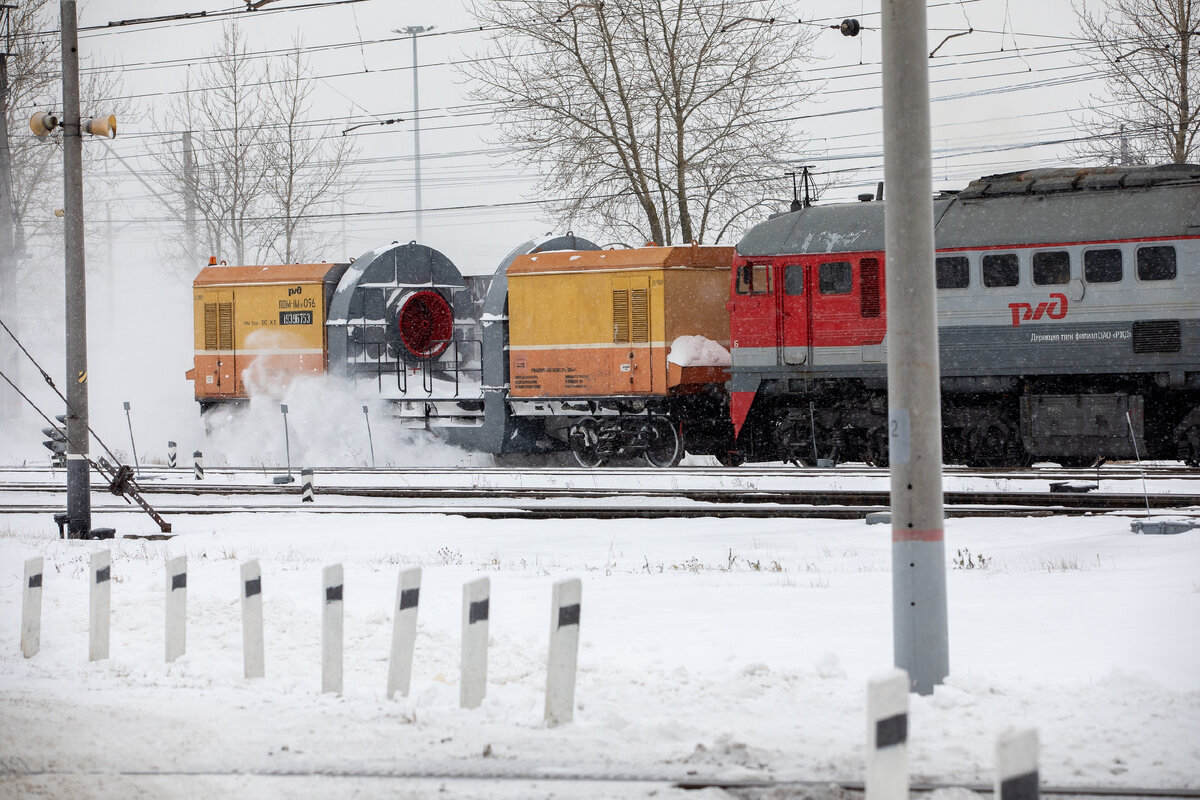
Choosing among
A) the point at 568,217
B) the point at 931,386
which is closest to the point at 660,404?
the point at 568,217

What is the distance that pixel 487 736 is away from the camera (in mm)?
6473

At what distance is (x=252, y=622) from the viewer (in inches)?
313

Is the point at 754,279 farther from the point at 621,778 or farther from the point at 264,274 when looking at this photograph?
the point at 621,778

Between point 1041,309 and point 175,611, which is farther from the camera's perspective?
point 1041,309

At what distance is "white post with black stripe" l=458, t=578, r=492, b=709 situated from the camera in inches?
275

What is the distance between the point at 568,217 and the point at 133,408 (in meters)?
14.9

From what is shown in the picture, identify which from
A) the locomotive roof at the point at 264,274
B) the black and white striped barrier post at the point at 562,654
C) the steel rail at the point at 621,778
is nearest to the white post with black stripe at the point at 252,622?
the steel rail at the point at 621,778

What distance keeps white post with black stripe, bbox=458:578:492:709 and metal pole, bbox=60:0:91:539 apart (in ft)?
28.7

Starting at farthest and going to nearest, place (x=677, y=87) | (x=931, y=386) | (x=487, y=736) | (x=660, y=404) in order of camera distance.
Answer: (x=677, y=87), (x=660, y=404), (x=931, y=386), (x=487, y=736)

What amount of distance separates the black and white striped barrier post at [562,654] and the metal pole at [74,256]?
929 centimetres

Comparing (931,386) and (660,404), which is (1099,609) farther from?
(660,404)

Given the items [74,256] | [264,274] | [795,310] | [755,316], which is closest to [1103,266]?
[795,310]

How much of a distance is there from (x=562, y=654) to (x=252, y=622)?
237 centimetres

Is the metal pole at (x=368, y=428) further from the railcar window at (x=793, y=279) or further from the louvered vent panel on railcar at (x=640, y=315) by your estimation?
the railcar window at (x=793, y=279)
